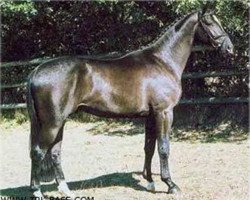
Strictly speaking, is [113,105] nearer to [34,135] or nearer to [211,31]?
[34,135]

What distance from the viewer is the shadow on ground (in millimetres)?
6527

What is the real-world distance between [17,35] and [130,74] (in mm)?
6839

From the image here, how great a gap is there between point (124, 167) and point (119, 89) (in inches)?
78.8

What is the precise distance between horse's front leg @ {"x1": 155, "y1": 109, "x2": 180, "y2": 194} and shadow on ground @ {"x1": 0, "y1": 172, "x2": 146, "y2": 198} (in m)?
0.41

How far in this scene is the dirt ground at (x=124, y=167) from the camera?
20.9 feet

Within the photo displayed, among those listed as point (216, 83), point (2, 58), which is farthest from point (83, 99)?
point (2, 58)

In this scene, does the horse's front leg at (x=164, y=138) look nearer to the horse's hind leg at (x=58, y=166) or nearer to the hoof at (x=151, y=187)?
the hoof at (x=151, y=187)

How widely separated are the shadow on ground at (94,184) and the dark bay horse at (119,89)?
0.93ft

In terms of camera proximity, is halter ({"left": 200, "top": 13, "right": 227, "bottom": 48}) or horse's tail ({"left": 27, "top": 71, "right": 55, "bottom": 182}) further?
halter ({"left": 200, "top": 13, "right": 227, "bottom": 48})

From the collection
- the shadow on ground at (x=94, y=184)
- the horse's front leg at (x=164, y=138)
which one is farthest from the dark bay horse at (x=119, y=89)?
the shadow on ground at (x=94, y=184)

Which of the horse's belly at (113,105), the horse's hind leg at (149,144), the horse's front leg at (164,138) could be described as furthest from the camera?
the horse's hind leg at (149,144)

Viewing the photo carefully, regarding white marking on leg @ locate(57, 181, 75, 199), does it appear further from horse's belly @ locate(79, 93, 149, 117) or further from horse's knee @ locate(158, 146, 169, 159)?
horse's knee @ locate(158, 146, 169, 159)

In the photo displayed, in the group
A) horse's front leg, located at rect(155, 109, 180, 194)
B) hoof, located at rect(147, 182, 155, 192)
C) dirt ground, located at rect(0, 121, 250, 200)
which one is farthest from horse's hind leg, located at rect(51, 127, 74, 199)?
horse's front leg, located at rect(155, 109, 180, 194)

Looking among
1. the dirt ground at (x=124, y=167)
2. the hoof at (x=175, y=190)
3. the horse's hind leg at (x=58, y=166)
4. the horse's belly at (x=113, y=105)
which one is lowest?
the dirt ground at (x=124, y=167)
